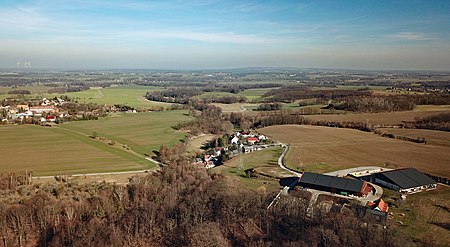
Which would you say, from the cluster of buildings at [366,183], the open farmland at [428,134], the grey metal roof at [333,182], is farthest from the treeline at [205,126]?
the grey metal roof at [333,182]

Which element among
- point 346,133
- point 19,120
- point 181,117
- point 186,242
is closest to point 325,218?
point 186,242

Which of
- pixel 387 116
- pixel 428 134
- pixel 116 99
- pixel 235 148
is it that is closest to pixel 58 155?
pixel 235 148

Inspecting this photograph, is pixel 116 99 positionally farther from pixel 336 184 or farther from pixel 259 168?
pixel 336 184

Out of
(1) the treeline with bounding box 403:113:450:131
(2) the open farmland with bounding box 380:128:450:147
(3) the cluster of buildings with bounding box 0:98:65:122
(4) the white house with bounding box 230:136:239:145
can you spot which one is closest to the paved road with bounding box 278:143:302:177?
(4) the white house with bounding box 230:136:239:145

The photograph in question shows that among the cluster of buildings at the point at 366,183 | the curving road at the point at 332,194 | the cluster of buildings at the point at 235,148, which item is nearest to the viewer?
the curving road at the point at 332,194

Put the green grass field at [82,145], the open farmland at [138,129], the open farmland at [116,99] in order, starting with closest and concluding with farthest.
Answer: the green grass field at [82,145], the open farmland at [138,129], the open farmland at [116,99]

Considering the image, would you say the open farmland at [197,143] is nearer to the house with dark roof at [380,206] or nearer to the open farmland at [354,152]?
the open farmland at [354,152]

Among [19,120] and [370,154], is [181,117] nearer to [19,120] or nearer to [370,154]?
[19,120]

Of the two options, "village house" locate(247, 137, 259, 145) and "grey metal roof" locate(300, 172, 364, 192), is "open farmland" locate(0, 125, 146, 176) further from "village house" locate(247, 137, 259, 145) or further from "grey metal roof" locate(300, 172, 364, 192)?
"grey metal roof" locate(300, 172, 364, 192)

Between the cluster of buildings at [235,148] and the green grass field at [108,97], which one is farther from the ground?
the green grass field at [108,97]
